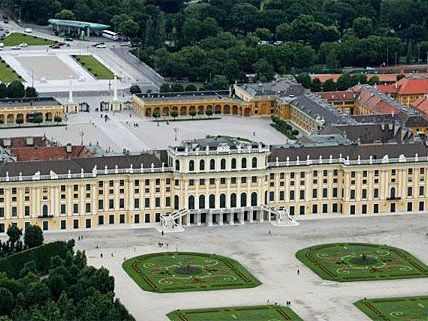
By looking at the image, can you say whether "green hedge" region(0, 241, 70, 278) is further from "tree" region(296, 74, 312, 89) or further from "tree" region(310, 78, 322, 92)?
"tree" region(310, 78, 322, 92)

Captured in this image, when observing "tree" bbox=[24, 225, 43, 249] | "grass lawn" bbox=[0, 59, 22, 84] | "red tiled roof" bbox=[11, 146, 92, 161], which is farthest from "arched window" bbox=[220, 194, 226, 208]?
"grass lawn" bbox=[0, 59, 22, 84]

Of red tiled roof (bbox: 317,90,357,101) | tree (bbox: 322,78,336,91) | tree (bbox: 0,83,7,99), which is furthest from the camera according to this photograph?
tree (bbox: 322,78,336,91)

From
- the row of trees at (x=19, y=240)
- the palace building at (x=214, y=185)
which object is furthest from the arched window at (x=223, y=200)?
the row of trees at (x=19, y=240)

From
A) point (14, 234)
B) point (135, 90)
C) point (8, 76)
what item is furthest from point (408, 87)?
point (14, 234)

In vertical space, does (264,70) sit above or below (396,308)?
above

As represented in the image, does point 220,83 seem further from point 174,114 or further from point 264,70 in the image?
point 174,114

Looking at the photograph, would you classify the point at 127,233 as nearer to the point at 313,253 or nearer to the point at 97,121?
the point at 313,253
